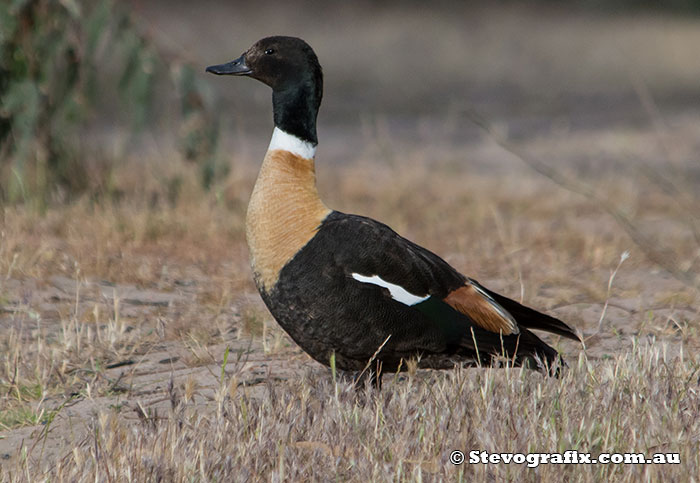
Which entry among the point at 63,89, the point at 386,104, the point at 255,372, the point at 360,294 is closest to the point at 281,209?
the point at 360,294

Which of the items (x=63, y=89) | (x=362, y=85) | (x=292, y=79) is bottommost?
(x=292, y=79)

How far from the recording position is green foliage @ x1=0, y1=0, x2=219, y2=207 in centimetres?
720

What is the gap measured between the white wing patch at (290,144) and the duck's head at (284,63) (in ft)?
0.81

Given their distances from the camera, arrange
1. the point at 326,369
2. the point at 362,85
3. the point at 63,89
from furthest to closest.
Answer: the point at 362,85, the point at 63,89, the point at 326,369

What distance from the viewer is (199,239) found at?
7.01 m

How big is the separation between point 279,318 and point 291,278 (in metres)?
0.19

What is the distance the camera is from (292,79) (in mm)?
4312

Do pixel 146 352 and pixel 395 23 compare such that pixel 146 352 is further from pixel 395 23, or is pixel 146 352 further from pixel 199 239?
pixel 395 23

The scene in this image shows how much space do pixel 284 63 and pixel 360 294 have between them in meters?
1.18

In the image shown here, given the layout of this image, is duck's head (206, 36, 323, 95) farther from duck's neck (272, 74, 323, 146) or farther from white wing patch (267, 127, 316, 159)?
white wing patch (267, 127, 316, 159)

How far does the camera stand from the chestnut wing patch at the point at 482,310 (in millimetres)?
4027

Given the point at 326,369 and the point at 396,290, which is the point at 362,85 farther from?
the point at 396,290

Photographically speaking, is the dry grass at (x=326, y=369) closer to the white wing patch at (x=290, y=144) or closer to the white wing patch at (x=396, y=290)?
the white wing patch at (x=396, y=290)

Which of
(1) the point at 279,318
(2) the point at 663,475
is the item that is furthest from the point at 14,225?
(2) the point at 663,475
